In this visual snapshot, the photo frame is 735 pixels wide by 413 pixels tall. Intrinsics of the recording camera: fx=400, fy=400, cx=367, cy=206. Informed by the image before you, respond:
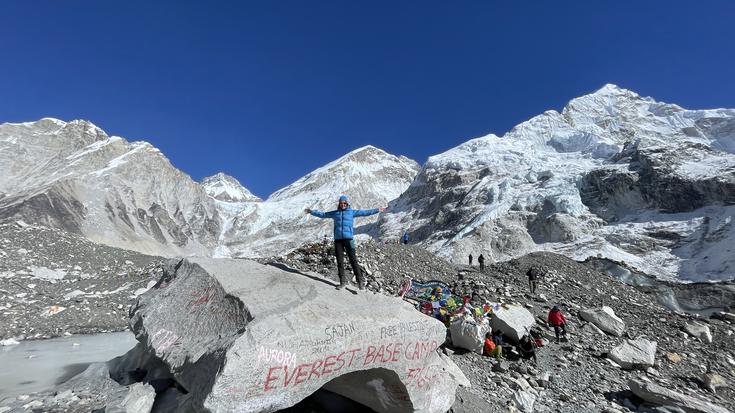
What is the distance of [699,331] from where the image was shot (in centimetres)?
1569

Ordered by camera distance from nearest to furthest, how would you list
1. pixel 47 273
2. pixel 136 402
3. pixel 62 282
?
pixel 136 402 → pixel 62 282 → pixel 47 273

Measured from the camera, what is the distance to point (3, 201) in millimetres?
105688

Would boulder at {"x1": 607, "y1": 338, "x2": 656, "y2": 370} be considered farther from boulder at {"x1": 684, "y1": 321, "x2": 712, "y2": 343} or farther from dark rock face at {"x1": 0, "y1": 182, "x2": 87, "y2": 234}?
dark rock face at {"x1": 0, "y1": 182, "x2": 87, "y2": 234}

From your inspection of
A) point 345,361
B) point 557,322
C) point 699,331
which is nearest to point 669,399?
point 557,322

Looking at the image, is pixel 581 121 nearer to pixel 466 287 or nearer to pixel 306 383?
pixel 466 287

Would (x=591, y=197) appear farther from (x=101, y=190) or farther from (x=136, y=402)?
(x=101, y=190)

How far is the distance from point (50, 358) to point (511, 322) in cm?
1617

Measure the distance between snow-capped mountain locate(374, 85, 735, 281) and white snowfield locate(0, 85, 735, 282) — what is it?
334mm

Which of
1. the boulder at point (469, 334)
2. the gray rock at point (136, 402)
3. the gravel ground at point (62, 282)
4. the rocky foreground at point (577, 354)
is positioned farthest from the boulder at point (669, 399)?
the gravel ground at point (62, 282)

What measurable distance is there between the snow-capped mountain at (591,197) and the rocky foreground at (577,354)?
36.9 meters

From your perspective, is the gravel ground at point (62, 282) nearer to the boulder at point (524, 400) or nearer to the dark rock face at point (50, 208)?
the boulder at point (524, 400)

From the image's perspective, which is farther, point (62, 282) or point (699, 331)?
point (62, 282)

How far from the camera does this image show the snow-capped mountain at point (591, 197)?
61781 millimetres

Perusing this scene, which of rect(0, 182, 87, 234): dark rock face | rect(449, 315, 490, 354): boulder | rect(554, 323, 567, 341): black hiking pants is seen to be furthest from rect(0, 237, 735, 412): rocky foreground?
rect(0, 182, 87, 234): dark rock face
